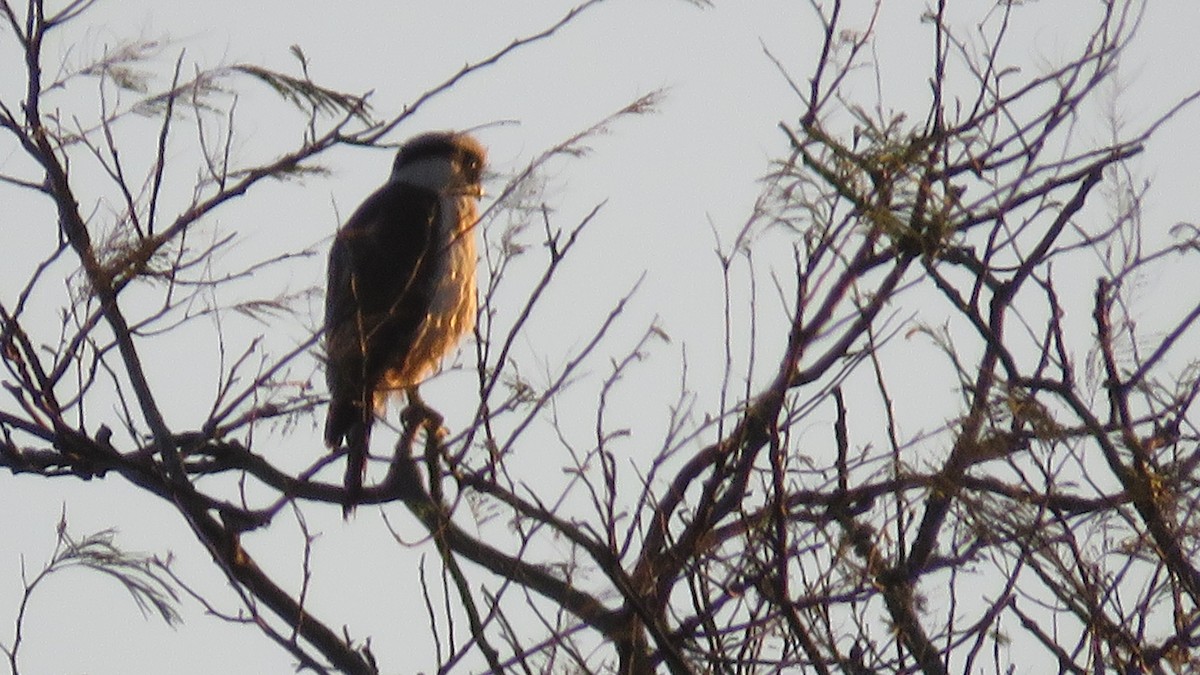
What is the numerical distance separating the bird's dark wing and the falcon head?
0.14m

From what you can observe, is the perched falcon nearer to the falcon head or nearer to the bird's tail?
the falcon head

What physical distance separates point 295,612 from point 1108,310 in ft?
5.67

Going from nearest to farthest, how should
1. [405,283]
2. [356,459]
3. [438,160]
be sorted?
[356,459], [405,283], [438,160]

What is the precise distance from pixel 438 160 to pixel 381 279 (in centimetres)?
88

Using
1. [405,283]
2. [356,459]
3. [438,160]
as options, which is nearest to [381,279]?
[405,283]

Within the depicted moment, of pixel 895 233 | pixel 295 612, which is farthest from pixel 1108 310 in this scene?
pixel 295 612

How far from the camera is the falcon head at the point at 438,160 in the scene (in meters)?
6.13

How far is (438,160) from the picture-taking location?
6.29 m

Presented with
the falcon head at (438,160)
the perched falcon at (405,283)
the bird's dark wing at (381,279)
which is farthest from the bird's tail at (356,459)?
the falcon head at (438,160)

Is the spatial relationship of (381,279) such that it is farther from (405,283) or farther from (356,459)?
(356,459)

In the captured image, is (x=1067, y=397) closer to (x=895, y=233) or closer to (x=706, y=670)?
(x=895, y=233)

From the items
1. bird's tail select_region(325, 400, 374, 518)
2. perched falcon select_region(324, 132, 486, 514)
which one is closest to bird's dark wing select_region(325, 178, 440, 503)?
perched falcon select_region(324, 132, 486, 514)

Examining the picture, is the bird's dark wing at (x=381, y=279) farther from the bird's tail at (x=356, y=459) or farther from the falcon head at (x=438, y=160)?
the bird's tail at (x=356, y=459)

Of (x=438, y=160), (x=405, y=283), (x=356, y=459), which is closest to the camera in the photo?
(x=356, y=459)
